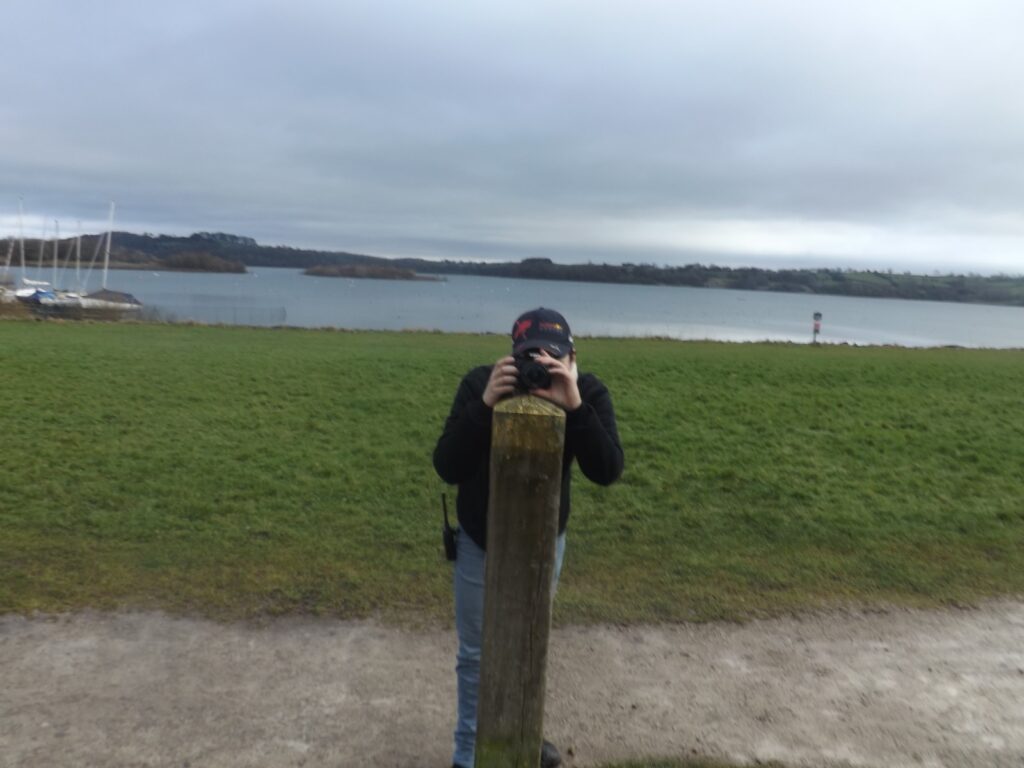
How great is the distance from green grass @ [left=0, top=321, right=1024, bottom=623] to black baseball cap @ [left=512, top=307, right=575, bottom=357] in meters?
2.76

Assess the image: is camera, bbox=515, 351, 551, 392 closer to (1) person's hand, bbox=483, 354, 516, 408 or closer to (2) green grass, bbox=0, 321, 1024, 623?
(1) person's hand, bbox=483, 354, 516, 408

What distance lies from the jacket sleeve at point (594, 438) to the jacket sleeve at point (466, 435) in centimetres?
31

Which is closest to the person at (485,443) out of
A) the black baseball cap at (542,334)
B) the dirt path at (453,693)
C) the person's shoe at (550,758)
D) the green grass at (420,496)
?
the black baseball cap at (542,334)

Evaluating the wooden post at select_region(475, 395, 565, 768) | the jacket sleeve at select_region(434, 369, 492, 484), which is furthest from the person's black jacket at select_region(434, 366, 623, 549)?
the wooden post at select_region(475, 395, 565, 768)

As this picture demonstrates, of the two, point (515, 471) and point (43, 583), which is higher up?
point (515, 471)

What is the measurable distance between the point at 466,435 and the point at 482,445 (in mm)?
71

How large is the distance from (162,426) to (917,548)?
8.22 meters

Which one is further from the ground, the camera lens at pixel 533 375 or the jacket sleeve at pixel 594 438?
the camera lens at pixel 533 375

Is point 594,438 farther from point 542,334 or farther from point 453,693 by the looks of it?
point 453,693

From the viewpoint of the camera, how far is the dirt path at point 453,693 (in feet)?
12.6

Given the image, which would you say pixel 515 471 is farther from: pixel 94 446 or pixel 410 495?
pixel 94 446


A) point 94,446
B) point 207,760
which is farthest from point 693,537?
point 94,446

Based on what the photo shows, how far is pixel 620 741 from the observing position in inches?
156

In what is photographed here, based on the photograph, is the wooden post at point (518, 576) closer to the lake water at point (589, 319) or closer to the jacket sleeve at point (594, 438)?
the jacket sleeve at point (594, 438)
